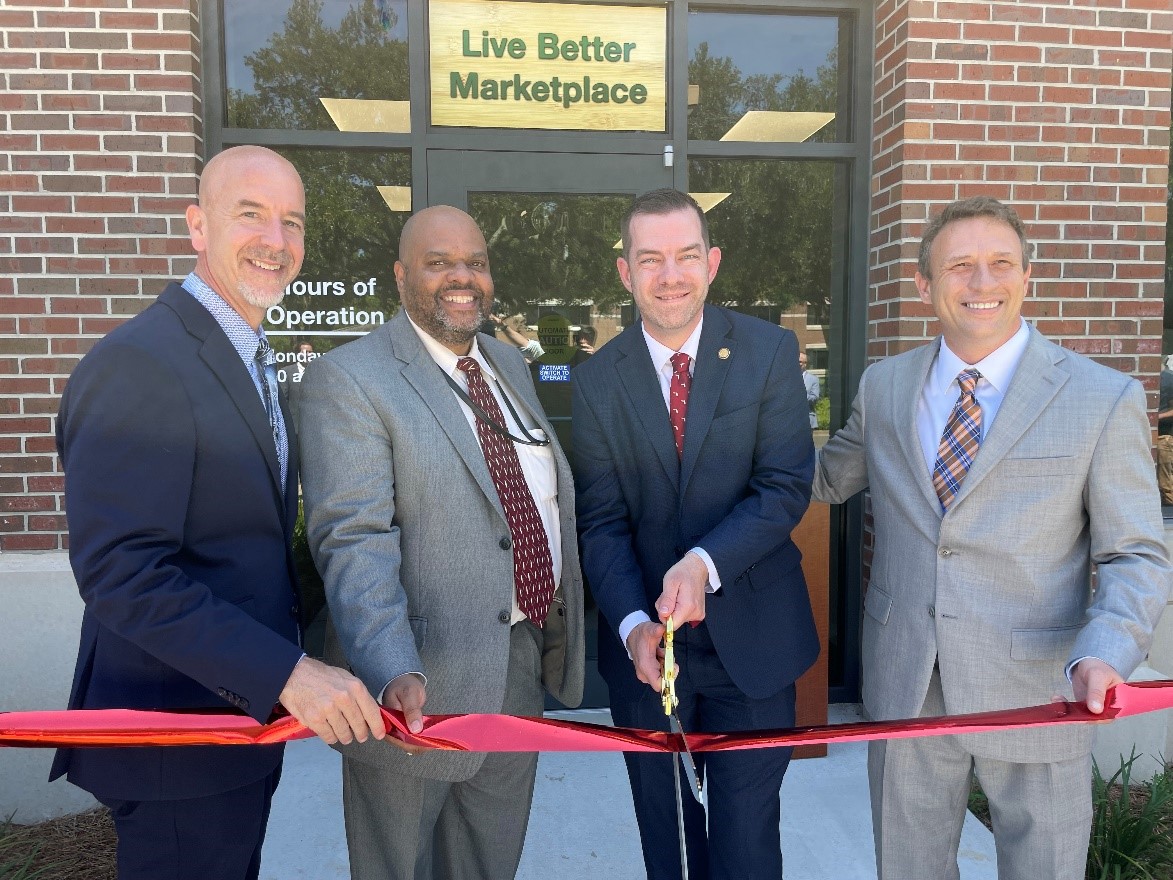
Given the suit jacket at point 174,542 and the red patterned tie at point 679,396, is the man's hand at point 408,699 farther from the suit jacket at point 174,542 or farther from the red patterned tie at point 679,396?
the red patterned tie at point 679,396

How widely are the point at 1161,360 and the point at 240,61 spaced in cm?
498

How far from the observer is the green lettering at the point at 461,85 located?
4648mm

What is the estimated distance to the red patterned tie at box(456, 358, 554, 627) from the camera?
101 inches

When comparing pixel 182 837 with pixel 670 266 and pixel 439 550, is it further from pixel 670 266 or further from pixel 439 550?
pixel 670 266

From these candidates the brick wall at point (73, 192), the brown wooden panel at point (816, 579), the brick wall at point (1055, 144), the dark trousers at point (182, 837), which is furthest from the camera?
the brown wooden panel at point (816, 579)

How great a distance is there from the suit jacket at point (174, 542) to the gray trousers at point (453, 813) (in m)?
0.49

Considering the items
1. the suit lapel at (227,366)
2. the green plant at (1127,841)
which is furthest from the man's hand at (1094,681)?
the suit lapel at (227,366)

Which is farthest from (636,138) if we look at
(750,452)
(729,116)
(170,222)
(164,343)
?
(164,343)

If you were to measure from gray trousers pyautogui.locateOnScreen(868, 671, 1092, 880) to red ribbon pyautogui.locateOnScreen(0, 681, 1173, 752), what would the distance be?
0.86ft

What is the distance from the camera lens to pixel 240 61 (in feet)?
14.9

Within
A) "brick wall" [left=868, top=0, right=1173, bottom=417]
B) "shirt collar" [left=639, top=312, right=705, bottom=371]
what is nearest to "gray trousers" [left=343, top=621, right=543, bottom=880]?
"shirt collar" [left=639, top=312, right=705, bottom=371]

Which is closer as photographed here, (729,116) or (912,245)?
(912,245)

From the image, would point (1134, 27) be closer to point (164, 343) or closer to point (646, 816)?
point (646, 816)

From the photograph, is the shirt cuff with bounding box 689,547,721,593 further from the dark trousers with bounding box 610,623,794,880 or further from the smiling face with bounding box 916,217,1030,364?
the smiling face with bounding box 916,217,1030,364
